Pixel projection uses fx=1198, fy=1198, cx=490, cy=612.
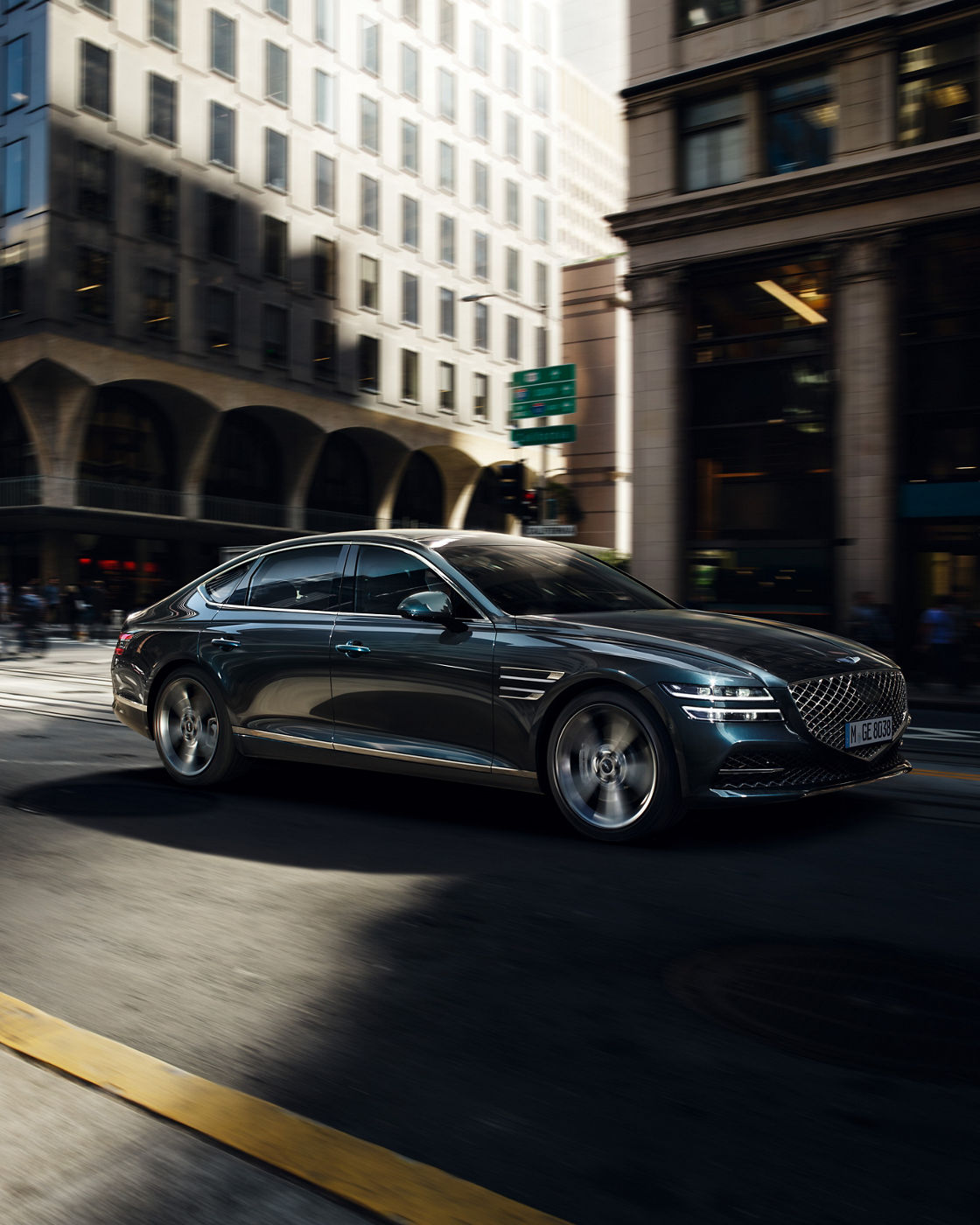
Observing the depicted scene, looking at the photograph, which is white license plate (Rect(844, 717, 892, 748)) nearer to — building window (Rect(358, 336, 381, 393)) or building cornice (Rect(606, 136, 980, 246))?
building cornice (Rect(606, 136, 980, 246))

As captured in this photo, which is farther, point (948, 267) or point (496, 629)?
point (948, 267)

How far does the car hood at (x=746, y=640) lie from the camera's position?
17.2ft

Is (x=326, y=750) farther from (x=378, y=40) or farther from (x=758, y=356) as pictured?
(x=378, y=40)

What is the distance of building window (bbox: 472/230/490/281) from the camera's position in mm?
52062

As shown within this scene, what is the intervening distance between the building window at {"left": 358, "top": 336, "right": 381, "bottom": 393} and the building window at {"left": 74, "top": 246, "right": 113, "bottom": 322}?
11919 mm

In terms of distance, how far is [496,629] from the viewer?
581 cm

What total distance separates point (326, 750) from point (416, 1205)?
14.1 ft

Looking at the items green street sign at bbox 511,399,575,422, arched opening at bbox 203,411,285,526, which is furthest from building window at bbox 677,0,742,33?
arched opening at bbox 203,411,285,526

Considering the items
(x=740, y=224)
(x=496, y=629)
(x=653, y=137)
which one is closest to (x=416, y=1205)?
(x=496, y=629)

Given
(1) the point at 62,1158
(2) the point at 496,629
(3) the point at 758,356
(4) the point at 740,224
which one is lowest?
(1) the point at 62,1158

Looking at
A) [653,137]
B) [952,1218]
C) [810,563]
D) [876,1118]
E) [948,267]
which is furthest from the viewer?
[653,137]

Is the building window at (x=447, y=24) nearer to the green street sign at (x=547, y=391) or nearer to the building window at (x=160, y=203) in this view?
the building window at (x=160, y=203)

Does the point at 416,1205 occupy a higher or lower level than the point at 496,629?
lower

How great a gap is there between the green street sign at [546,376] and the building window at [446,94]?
30856 millimetres
